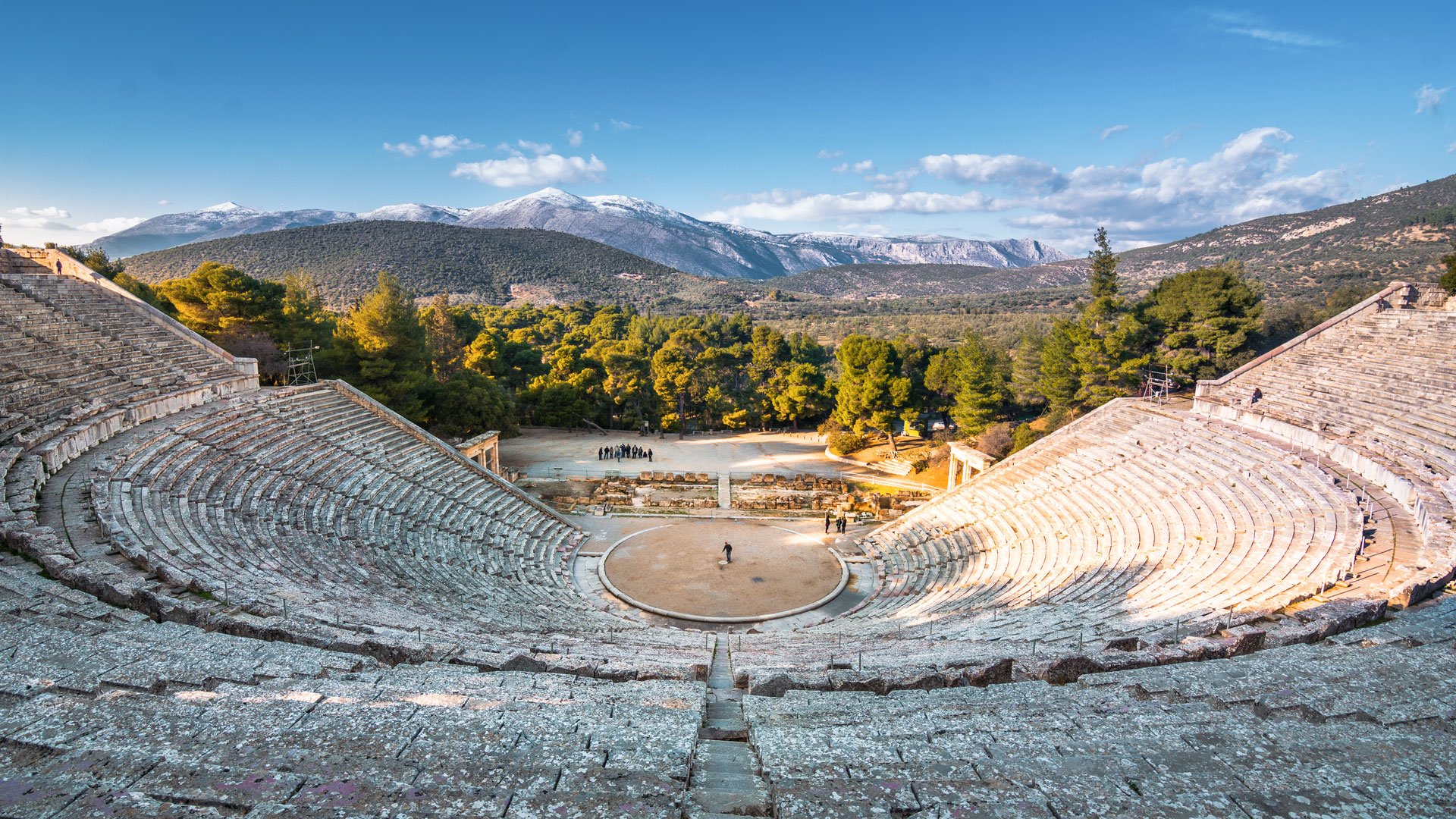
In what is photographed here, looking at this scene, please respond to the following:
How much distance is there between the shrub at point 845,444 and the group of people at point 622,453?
30.3 ft

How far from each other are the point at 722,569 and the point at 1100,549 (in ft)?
29.9

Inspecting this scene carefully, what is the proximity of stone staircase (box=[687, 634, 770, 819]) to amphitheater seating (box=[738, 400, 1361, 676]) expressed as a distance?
1.24 meters

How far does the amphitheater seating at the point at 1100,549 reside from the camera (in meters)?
9.38

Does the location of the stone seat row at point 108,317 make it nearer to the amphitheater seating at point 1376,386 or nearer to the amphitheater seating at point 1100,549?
the amphitheater seating at point 1100,549

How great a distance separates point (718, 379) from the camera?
43.3 metres

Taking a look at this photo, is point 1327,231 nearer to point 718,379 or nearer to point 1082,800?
point 718,379

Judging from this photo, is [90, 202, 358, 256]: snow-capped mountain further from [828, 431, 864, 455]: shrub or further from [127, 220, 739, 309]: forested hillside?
[828, 431, 864, 455]: shrub

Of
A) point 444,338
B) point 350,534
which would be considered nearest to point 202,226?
point 444,338

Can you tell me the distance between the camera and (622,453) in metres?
31.9

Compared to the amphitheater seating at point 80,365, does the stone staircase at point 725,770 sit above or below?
below

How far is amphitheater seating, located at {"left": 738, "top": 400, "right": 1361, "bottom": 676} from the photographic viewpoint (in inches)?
369

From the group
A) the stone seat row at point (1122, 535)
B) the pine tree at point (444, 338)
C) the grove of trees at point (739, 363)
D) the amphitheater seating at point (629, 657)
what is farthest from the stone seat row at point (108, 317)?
the stone seat row at point (1122, 535)

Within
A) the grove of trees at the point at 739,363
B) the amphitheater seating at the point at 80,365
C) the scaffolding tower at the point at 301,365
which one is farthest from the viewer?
the grove of trees at the point at 739,363

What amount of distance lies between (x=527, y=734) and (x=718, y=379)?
38.6 meters
